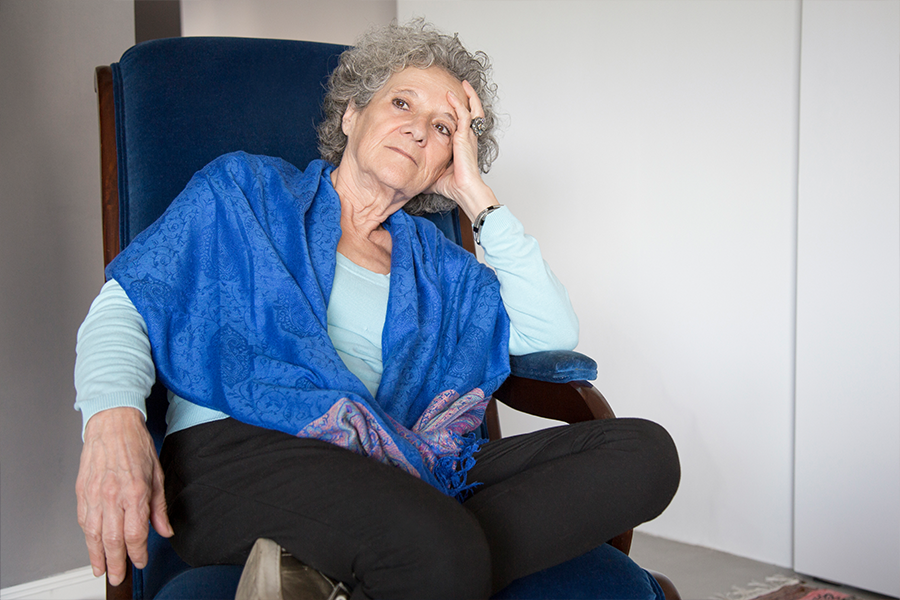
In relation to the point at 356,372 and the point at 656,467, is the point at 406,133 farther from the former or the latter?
the point at 656,467

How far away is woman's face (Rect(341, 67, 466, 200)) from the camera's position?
1.36 metres

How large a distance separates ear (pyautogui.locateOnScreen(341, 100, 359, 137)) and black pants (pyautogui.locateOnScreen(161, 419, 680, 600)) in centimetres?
75

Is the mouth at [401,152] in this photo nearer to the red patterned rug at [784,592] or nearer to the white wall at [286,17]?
the white wall at [286,17]

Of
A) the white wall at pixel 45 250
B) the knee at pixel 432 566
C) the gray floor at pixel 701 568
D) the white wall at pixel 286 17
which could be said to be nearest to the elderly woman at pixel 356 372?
the knee at pixel 432 566

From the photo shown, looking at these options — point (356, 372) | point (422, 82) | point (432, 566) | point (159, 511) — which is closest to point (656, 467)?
point (432, 566)

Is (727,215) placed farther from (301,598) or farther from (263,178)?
(301,598)

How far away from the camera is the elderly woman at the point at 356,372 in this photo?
2.71 feet

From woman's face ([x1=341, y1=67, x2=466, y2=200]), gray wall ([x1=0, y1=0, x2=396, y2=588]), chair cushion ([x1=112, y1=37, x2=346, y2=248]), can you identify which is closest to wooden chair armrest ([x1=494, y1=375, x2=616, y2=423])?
woman's face ([x1=341, y1=67, x2=466, y2=200])

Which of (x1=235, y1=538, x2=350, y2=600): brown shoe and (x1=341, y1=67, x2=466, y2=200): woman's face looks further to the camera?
(x1=341, y1=67, x2=466, y2=200): woman's face

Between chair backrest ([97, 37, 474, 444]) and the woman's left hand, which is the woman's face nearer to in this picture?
the woman's left hand

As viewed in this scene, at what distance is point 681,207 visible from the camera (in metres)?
2.04

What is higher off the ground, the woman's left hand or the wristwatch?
the woman's left hand

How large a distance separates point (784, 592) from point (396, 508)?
1.45 meters

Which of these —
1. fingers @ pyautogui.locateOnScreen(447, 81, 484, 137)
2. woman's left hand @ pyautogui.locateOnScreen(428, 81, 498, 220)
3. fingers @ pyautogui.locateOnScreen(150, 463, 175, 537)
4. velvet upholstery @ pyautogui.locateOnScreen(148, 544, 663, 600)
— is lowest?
velvet upholstery @ pyautogui.locateOnScreen(148, 544, 663, 600)
